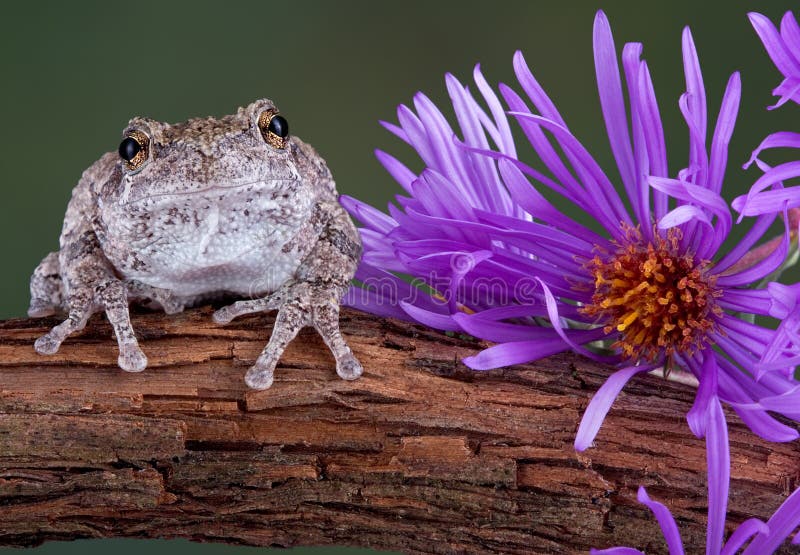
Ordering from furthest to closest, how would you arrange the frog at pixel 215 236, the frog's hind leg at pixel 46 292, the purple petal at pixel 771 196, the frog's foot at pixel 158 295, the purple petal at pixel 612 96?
the frog's hind leg at pixel 46 292, the frog's foot at pixel 158 295, the frog at pixel 215 236, the purple petal at pixel 612 96, the purple petal at pixel 771 196

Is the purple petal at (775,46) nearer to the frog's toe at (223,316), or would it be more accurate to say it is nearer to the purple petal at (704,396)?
the purple petal at (704,396)

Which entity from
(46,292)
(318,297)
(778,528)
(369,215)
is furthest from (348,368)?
(46,292)

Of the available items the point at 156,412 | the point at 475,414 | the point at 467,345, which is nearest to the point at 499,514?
the point at 475,414

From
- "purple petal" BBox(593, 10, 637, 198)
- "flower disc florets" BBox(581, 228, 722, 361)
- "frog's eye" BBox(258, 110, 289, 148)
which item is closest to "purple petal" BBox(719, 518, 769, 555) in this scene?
"flower disc florets" BBox(581, 228, 722, 361)

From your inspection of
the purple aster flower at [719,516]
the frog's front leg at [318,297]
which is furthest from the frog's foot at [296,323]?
the purple aster flower at [719,516]

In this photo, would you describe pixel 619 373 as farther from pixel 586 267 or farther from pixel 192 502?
pixel 192 502

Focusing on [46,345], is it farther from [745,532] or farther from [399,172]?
[745,532]
